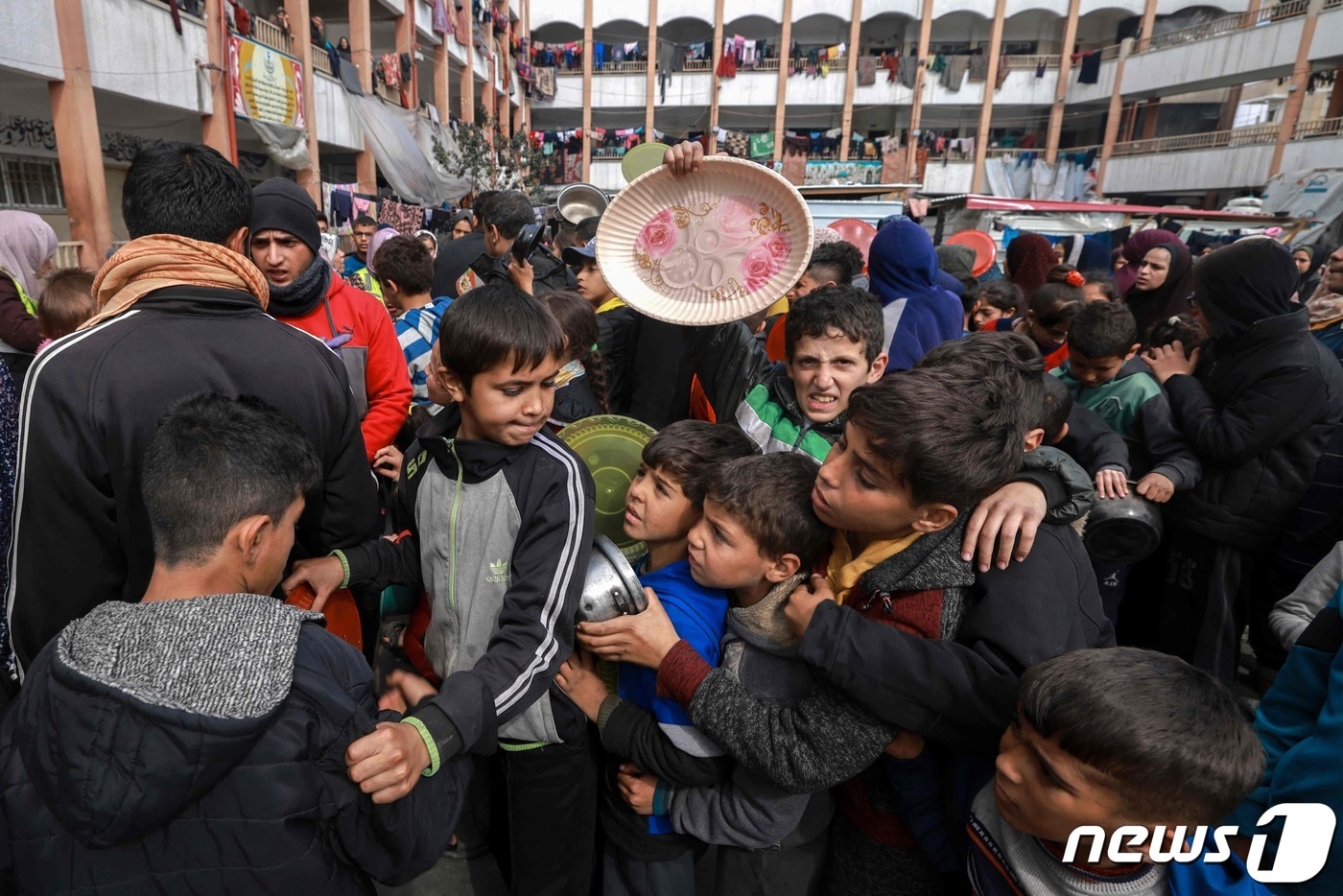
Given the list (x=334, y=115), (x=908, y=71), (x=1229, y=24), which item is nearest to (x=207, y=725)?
(x=334, y=115)

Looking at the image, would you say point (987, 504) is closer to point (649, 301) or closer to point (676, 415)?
point (649, 301)

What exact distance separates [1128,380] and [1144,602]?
1.11 m

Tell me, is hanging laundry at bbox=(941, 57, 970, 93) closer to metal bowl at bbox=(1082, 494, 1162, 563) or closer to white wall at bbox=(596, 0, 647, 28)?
white wall at bbox=(596, 0, 647, 28)

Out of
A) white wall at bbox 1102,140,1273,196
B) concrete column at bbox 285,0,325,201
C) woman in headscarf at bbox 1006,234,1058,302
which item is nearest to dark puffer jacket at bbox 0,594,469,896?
woman in headscarf at bbox 1006,234,1058,302

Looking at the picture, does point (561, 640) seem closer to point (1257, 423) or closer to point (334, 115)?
point (1257, 423)

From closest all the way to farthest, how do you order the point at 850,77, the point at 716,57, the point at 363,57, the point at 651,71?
the point at 363,57 < the point at 850,77 < the point at 716,57 < the point at 651,71

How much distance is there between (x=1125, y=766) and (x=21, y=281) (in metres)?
5.35

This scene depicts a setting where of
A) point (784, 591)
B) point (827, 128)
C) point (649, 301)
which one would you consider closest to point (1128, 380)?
point (649, 301)

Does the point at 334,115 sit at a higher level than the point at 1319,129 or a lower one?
lower

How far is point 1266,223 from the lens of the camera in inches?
532

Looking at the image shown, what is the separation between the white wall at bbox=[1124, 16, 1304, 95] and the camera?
21.4 meters

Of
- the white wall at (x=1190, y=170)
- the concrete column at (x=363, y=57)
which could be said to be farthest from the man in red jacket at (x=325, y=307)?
the white wall at (x=1190, y=170)

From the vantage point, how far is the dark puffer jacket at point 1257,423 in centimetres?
267

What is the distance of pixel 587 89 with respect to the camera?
1320 inches
